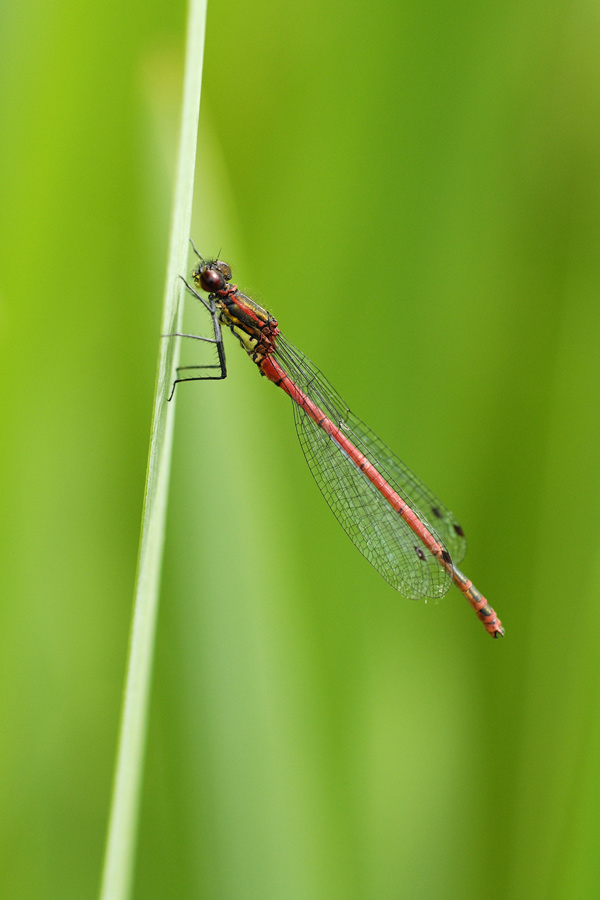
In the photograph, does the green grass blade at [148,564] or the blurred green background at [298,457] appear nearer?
the green grass blade at [148,564]

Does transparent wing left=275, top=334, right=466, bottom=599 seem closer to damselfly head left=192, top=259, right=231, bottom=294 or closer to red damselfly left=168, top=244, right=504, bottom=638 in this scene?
red damselfly left=168, top=244, right=504, bottom=638

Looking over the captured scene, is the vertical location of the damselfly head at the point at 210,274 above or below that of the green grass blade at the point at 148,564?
above

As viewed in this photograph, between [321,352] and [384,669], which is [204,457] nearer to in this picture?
[321,352]

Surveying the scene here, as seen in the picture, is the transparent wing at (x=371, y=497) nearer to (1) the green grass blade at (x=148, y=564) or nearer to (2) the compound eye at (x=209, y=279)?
(2) the compound eye at (x=209, y=279)

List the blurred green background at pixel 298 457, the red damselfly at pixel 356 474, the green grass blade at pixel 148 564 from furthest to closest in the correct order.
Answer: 1. the red damselfly at pixel 356 474
2. the blurred green background at pixel 298 457
3. the green grass blade at pixel 148 564

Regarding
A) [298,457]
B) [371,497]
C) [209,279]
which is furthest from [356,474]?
[209,279]

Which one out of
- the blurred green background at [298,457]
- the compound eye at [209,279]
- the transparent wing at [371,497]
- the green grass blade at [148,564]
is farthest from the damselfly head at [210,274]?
the green grass blade at [148,564]
